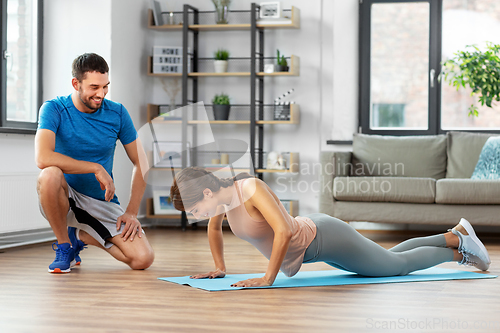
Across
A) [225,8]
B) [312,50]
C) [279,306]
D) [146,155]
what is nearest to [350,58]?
[312,50]

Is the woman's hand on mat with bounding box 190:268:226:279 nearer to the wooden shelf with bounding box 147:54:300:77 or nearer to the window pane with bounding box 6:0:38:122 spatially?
the window pane with bounding box 6:0:38:122

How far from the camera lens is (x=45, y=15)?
4.45 metres

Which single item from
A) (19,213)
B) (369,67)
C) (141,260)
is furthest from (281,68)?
(141,260)

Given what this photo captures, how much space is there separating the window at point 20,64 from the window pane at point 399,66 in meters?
2.65

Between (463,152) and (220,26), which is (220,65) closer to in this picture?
(220,26)

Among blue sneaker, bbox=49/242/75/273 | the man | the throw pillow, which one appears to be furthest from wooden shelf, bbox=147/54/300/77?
blue sneaker, bbox=49/242/75/273

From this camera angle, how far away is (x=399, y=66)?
4926mm

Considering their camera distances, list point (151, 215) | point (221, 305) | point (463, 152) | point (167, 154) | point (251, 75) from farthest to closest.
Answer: point (151, 215) < point (251, 75) < point (463, 152) < point (167, 154) < point (221, 305)

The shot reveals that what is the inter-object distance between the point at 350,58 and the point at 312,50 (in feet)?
1.07

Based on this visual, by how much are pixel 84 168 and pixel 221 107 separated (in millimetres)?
2510

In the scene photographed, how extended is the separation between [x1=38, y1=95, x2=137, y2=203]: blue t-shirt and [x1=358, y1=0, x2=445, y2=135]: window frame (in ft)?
8.42

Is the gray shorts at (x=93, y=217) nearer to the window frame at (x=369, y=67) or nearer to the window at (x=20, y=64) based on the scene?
the window at (x=20, y=64)

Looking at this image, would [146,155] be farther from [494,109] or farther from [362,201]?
[494,109]

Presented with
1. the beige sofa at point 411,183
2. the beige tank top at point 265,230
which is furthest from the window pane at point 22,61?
the beige tank top at point 265,230
